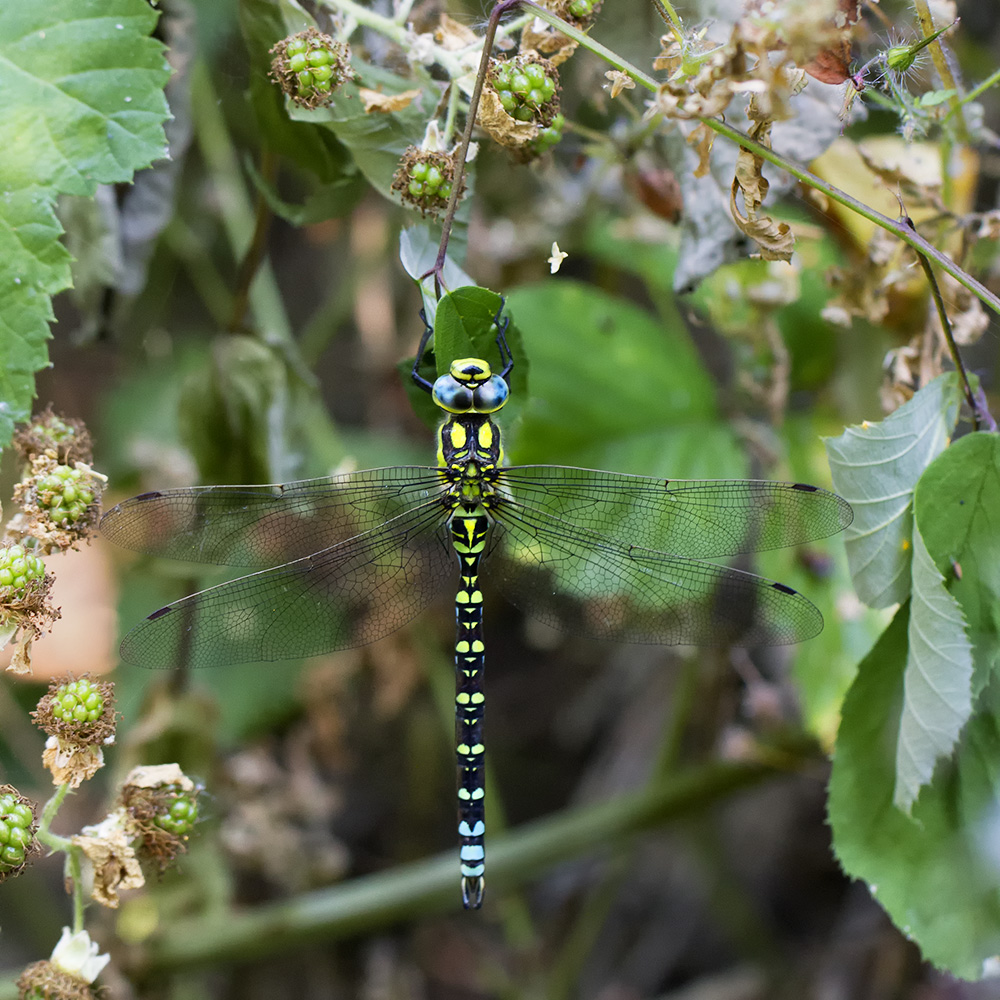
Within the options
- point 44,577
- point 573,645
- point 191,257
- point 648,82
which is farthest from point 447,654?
point 648,82

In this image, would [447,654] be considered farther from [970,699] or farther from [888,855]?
[970,699]

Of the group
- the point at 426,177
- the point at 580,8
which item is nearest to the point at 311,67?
the point at 426,177

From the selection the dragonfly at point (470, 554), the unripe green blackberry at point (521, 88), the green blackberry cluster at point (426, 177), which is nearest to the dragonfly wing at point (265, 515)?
the dragonfly at point (470, 554)

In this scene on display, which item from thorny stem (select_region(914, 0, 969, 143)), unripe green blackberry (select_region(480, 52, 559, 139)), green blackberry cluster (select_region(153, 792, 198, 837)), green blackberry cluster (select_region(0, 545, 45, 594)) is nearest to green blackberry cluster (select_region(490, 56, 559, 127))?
unripe green blackberry (select_region(480, 52, 559, 139))

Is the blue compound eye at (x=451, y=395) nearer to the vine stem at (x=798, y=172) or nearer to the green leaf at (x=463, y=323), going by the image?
the green leaf at (x=463, y=323)

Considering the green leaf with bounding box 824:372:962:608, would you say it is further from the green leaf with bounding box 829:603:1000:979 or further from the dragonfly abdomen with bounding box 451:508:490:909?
the dragonfly abdomen with bounding box 451:508:490:909

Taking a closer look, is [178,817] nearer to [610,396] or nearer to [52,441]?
[52,441]
